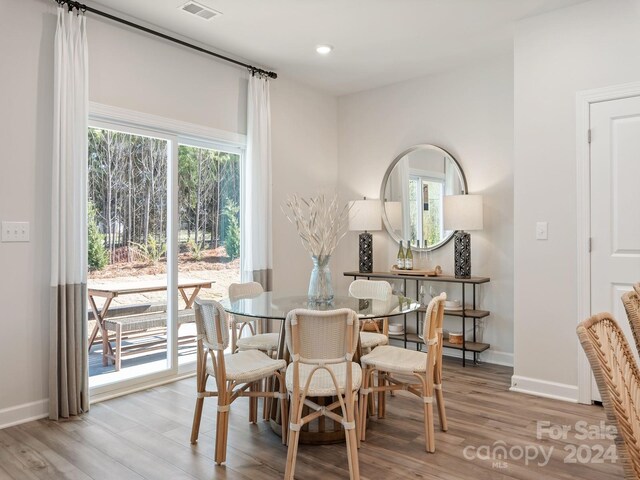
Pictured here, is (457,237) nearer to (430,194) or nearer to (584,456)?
(430,194)

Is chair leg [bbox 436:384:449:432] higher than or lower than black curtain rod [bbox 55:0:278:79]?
lower

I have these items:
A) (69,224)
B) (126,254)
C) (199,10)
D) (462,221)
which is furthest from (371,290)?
(199,10)

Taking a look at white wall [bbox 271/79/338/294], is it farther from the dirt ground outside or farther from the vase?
the vase

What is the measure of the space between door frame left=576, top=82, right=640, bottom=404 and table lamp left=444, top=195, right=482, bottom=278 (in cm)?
101

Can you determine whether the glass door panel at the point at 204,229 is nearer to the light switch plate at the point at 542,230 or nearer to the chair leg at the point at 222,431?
the chair leg at the point at 222,431

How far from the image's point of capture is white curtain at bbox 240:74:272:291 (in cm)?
456

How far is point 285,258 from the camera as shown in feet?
16.6

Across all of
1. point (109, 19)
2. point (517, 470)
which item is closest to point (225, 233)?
point (109, 19)

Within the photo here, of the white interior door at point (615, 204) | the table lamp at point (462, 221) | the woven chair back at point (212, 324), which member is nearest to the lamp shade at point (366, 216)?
the table lamp at point (462, 221)

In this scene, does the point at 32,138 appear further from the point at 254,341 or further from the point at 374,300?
the point at 374,300

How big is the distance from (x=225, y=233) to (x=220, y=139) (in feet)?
2.87

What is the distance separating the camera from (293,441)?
2.27 metres

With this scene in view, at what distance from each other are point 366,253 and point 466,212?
1237 millimetres

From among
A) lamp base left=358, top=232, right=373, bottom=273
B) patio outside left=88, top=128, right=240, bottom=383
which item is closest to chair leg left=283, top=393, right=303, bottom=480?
patio outside left=88, top=128, right=240, bottom=383
